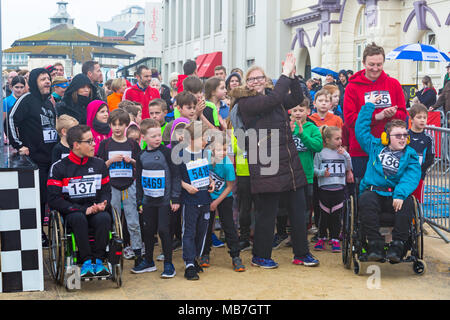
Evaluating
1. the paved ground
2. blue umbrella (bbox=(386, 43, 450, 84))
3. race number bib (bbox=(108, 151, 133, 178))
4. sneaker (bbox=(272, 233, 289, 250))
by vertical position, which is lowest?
the paved ground

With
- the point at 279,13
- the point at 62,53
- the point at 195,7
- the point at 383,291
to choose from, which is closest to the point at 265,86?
the point at 383,291

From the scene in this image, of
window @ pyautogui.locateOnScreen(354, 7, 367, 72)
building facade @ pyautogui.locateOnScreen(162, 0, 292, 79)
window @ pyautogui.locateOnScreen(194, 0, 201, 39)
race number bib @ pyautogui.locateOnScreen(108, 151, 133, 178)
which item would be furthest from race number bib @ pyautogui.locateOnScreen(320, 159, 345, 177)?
window @ pyautogui.locateOnScreen(194, 0, 201, 39)

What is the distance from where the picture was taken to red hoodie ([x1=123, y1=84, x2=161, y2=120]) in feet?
33.3

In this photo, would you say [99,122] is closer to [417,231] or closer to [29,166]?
[29,166]

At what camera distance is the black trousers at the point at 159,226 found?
240 inches

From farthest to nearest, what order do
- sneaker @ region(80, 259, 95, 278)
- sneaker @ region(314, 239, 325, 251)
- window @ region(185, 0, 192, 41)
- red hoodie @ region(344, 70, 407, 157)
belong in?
window @ region(185, 0, 192, 41)
sneaker @ region(314, 239, 325, 251)
red hoodie @ region(344, 70, 407, 157)
sneaker @ region(80, 259, 95, 278)

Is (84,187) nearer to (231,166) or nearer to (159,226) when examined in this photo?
(159,226)

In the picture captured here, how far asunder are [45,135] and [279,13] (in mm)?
21199

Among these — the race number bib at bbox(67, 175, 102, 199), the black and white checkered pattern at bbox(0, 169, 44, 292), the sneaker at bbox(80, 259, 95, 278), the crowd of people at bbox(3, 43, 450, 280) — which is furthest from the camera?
the crowd of people at bbox(3, 43, 450, 280)

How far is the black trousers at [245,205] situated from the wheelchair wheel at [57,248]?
211 cm

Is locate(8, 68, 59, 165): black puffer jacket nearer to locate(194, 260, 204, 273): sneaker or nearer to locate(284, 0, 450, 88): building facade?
locate(194, 260, 204, 273): sneaker

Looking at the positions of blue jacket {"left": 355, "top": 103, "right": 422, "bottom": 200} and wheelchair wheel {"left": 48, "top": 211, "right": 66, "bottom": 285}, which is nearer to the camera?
wheelchair wheel {"left": 48, "top": 211, "right": 66, "bottom": 285}

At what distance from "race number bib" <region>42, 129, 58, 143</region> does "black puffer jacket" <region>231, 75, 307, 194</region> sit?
234 centimetres

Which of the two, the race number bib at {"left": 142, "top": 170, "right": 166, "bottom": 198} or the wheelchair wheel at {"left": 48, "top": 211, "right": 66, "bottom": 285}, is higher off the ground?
the race number bib at {"left": 142, "top": 170, "right": 166, "bottom": 198}
